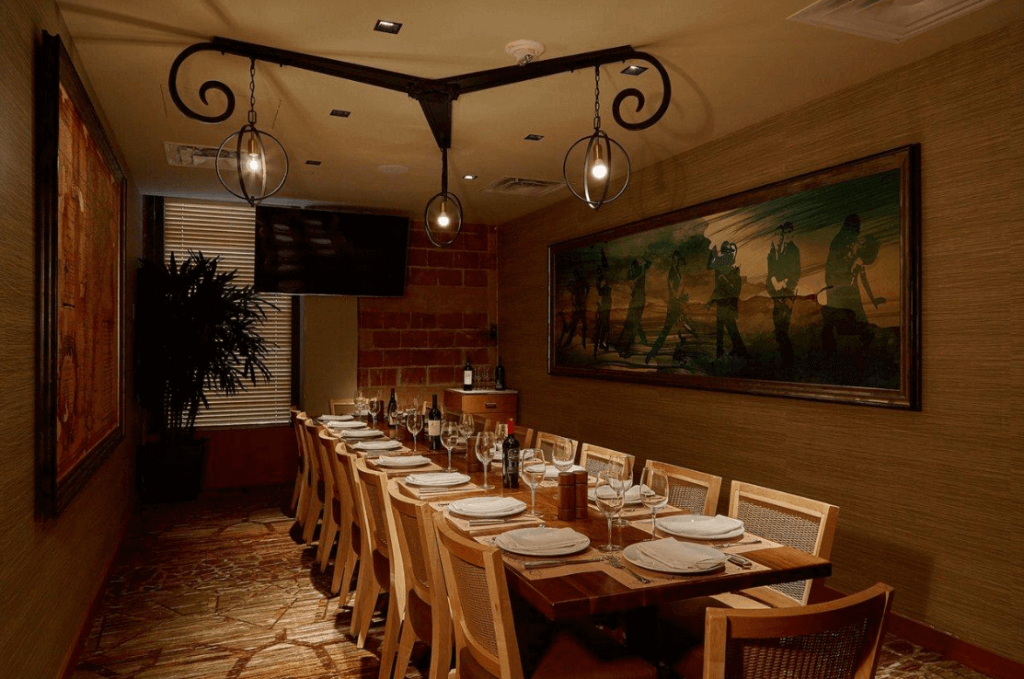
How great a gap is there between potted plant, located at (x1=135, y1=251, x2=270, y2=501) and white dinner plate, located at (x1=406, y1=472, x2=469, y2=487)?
3352 millimetres

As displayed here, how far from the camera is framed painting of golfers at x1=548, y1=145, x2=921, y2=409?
334 centimetres

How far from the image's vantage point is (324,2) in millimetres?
2717

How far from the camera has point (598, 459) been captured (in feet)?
11.5

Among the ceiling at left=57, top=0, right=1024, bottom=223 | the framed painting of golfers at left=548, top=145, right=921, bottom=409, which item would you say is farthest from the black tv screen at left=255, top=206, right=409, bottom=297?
the framed painting of golfers at left=548, top=145, right=921, bottom=409

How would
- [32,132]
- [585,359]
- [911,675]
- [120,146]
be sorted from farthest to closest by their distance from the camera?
1. [585,359]
2. [120,146]
3. [911,675]
4. [32,132]

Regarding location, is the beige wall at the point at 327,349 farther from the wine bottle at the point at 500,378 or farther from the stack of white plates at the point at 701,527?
the stack of white plates at the point at 701,527

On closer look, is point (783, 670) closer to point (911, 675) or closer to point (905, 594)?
point (911, 675)

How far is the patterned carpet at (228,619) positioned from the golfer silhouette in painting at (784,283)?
5.15ft

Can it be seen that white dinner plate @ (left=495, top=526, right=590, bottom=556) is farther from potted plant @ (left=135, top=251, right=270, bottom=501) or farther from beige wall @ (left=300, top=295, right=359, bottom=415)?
beige wall @ (left=300, top=295, right=359, bottom=415)

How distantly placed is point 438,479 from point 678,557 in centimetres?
127

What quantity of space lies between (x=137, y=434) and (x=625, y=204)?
4607 millimetres

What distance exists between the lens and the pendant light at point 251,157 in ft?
9.43

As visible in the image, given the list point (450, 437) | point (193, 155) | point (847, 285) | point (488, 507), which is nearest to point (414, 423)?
point (450, 437)

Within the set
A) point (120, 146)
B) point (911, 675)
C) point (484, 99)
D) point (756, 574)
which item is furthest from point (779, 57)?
point (120, 146)
